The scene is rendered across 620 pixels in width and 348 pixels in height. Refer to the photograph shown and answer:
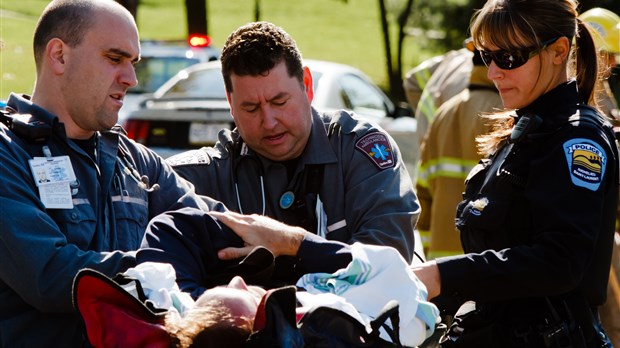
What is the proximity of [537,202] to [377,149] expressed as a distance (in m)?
0.81

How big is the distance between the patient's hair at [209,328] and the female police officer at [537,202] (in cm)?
110

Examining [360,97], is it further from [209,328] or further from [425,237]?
[209,328]

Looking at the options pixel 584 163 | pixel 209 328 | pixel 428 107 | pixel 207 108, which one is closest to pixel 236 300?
pixel 209 328

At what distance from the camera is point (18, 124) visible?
3.32 metres

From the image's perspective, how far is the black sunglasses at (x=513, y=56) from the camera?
3.54 m

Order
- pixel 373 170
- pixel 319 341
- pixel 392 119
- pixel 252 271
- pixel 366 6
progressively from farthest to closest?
pixel 366 6 < pixel 392 119 < pixel 373 170 < pixel 252 271 < pixel 319 341

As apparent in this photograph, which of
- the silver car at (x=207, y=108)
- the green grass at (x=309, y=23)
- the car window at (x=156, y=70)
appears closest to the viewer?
the silver car at (x=207, y=108)

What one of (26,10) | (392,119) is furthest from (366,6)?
(392,119)

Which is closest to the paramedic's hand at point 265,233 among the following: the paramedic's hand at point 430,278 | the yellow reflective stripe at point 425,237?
the paramedic's hand at point 430,278

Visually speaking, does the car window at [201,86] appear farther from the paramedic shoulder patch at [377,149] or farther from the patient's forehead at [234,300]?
the patient's forehead at [234,300]

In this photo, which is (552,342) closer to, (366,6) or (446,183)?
(446,183)

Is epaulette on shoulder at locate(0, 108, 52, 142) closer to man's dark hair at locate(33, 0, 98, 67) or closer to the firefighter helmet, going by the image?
man's dark hair at locate(33, 0, 98, 67)

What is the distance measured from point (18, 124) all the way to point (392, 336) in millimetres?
1491

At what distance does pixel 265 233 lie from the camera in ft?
10.1
